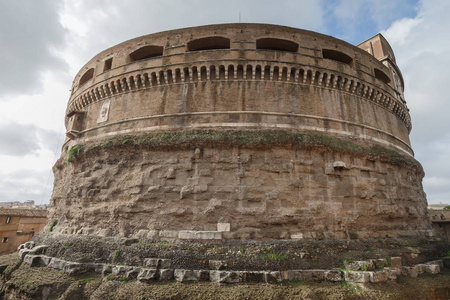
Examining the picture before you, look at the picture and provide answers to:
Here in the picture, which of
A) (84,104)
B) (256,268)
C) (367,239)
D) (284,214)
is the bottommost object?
(256,268)

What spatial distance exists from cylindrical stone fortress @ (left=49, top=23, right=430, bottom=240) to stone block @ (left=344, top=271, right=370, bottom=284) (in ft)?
4.53

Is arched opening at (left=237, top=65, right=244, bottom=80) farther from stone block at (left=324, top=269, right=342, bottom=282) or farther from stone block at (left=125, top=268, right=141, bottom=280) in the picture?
stone block at (left=125, top=268, right=141, bottom=280)

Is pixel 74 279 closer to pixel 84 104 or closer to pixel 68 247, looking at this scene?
pixel 68 247

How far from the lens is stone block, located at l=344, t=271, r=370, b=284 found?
5842 millimetres

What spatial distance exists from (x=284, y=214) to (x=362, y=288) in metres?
2.53

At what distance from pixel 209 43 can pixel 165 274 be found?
9.00 m

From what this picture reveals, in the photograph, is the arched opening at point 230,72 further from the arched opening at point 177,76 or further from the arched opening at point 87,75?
the arched opening at point 87,75


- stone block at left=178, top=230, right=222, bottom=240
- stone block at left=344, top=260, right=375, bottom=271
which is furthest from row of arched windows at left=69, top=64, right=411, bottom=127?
stone block at left=344, top=260, right=375, bottom=271

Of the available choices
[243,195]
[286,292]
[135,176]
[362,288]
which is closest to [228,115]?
[243,195]

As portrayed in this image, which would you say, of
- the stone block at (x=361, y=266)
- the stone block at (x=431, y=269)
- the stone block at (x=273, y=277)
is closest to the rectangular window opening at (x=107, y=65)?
the stone block at (x=273, y=277)

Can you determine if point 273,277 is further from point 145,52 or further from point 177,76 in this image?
point 145,52

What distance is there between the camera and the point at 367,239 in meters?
7.77

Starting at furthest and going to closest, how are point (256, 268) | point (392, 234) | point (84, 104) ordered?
1. point (84, 104)
2. point (392, 234)
3. point (256, 268)

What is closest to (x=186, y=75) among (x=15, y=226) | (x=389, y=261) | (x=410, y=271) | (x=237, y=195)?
(x=237, y=195)
